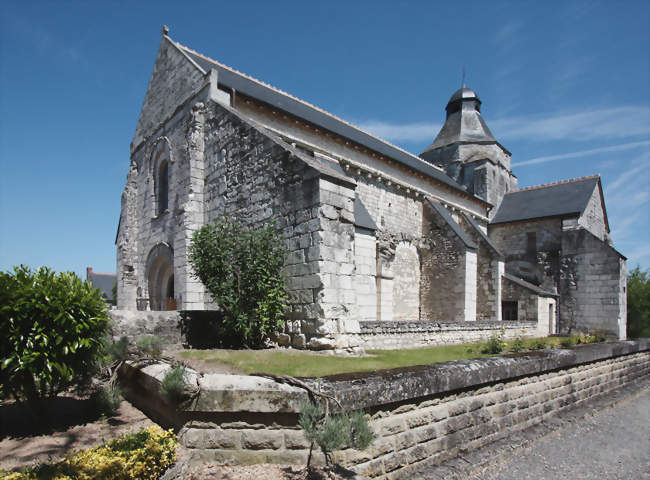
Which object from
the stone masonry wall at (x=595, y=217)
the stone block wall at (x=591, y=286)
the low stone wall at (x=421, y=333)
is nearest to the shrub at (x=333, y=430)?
the low stone wall at (x=421, y=333)

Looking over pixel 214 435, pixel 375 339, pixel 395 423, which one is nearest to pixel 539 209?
pixel 375 339

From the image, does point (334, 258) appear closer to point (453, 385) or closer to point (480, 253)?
point (453, 385)

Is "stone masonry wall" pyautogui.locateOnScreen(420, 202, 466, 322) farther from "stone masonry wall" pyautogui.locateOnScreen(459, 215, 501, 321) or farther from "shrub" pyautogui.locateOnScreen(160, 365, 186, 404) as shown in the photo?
"shrub" pyautogui.locateOnScreen(160, 365, 186, 404)

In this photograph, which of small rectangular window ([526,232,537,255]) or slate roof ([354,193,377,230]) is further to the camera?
small rectangular window ([526,232,537,255])

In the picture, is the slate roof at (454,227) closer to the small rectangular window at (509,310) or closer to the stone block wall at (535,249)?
the small rectangular window at (509,310)

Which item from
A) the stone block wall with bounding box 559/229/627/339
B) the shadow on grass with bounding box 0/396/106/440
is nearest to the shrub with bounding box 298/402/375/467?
the shadow on grass with bounding box 0/396/106/440

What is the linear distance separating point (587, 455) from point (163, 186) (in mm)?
12409

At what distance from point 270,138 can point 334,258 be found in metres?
2.79

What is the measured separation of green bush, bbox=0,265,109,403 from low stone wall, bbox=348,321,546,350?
3702 mm

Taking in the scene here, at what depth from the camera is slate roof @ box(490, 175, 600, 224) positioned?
1939cm

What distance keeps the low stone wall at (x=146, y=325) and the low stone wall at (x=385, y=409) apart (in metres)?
0.76

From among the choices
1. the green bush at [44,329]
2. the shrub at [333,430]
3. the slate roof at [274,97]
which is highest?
the slate roof at [274,97]

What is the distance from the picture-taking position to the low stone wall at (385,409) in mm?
3109

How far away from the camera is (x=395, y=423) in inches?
146
